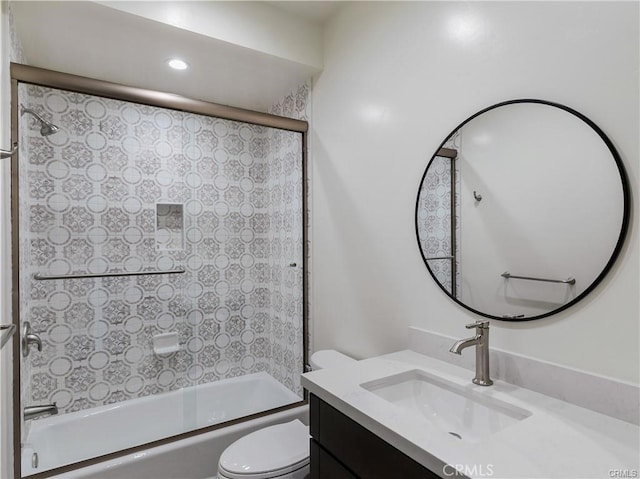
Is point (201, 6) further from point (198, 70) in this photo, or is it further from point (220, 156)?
point (220, 156)

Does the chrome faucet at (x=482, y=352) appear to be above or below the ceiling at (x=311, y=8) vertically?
below

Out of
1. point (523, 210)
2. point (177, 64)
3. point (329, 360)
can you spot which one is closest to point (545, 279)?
point (523, 210)

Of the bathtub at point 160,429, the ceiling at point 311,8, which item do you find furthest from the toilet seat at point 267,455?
the ceiling at point 311,8

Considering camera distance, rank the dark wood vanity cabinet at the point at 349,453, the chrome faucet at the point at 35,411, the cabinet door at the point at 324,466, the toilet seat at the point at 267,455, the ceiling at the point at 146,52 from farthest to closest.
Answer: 1. the chrome faucet at the point at 35,411
2. the ceiling at the point at 146,52
3. the toilet seat at the point at 267,455
4. the cabinet door at the point at 324,466
5. the dark wood vanity cabinet at the point at 349,453

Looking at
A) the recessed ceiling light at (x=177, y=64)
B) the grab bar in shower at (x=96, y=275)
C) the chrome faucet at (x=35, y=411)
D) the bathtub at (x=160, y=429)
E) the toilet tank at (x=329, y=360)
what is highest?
the recessed ceiling light at (x=177, y=64)

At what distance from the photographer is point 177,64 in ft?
7.11

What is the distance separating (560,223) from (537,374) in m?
0.49

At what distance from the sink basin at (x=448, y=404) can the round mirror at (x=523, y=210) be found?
298mm

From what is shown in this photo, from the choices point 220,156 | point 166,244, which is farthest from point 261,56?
point 166,244

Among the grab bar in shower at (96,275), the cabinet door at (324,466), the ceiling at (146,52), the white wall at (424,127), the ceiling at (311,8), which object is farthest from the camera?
the grab bar in shower at (96,275)

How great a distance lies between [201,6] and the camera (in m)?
1.88

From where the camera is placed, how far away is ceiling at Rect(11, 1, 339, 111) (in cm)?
173

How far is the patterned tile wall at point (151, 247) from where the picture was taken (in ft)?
7.46
